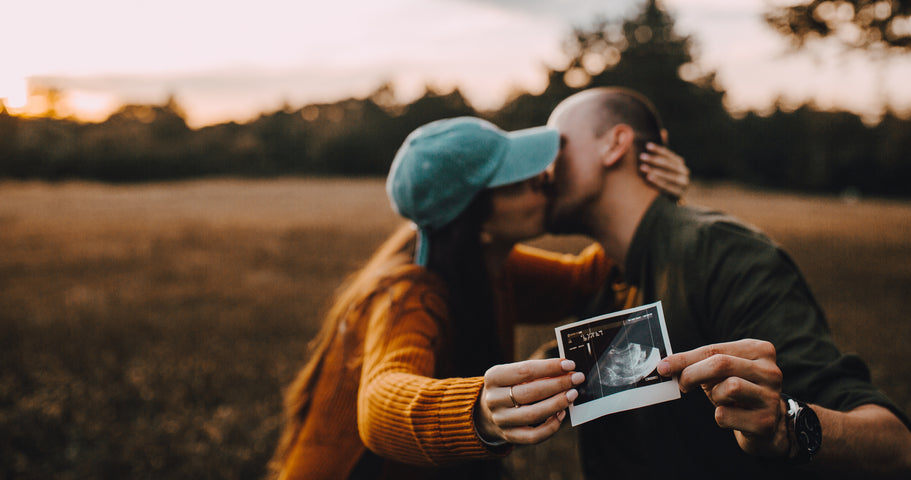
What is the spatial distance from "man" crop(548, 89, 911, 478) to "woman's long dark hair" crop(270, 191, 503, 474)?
507mm

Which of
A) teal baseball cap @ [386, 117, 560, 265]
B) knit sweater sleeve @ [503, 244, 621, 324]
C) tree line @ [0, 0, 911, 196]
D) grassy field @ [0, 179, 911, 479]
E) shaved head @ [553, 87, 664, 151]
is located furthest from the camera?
tree line @ [0, 0, 911, 196]

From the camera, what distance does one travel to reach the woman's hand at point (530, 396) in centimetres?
132

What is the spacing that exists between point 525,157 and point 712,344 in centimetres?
131

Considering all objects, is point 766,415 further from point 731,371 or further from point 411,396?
point 411,396

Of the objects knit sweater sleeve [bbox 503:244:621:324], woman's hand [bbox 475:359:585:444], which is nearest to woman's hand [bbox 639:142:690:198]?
knit sweater sleeve [bbox 503:244:621:324]

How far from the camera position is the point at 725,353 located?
1.32 metres

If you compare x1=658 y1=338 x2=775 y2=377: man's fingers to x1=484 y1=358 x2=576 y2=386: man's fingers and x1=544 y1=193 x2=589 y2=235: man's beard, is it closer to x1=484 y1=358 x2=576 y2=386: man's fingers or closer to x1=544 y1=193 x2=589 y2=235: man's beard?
x1=484 y1=358 x2=576 y2=386: man's fingers

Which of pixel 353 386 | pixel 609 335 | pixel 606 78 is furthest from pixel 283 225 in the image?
pixel 606 78

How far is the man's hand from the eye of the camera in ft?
4.15

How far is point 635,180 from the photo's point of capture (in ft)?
8.62

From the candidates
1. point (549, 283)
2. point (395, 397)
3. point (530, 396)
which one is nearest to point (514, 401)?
point (530, 396)

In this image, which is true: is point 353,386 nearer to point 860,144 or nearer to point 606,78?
point 606,78

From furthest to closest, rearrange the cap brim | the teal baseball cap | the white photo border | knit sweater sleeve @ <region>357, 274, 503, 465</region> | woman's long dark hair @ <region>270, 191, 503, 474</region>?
1. the cap brim
2. the teal baseball cap
3. woman's long dark hair @ <region>270, 191, 503, 474</region>
4. knit sweater sleeve @ <region>357, 274, 503, 465</region>
5. the white photo border

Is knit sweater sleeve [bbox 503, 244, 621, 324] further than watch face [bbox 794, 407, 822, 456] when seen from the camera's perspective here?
Yes
